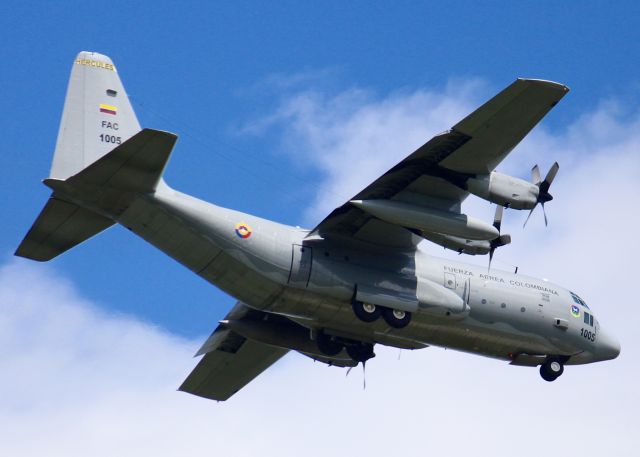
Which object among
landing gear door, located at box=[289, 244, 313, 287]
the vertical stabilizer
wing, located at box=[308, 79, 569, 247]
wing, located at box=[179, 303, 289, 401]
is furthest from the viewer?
wing, located at box=[179, 303, 289, 401]

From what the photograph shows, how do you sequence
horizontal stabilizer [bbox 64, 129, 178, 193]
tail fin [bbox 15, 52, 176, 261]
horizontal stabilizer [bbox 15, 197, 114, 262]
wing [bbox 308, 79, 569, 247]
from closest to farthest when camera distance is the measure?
horizontal stabilizer [bbox 64, 129, 178, 193], tail fin [bbox 15, 52, 176, 261], wing [bbox 308, 79, 569, 247], horizontal stabilizer [bbox 15, 197, 114, 262]

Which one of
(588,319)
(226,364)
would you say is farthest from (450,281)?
(226,364)

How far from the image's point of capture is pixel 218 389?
3644cm

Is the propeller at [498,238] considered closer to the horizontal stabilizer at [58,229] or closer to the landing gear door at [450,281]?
the landing gear door at [450,281]

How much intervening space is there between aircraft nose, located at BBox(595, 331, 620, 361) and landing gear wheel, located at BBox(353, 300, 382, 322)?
7575 mm

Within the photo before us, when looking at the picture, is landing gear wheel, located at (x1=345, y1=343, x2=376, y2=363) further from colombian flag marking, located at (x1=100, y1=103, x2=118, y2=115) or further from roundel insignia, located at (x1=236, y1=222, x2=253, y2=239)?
colombian flag marking, located at (x1=100, y1=103, x2=118, y2=115)

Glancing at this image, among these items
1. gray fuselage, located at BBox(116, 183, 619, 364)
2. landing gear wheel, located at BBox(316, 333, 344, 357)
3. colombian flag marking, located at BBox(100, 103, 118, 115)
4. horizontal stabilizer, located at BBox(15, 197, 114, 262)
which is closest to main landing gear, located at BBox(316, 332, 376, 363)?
landing gear wheel, located at BBox(316, 333, 344, 357)

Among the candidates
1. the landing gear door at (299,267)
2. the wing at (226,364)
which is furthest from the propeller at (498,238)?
the wing at (226,364)

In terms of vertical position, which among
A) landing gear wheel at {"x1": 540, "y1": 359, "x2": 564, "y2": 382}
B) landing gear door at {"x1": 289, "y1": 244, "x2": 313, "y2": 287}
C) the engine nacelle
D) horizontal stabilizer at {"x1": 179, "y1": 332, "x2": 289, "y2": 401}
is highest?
the engine nacelle

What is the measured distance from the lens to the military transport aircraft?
28047mm

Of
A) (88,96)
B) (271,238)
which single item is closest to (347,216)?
(271,238)

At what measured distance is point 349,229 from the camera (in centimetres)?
3047

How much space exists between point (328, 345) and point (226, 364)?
507cm

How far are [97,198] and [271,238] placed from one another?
4.23 meters
